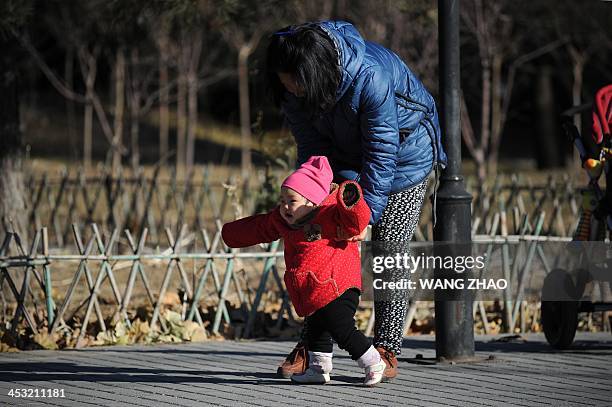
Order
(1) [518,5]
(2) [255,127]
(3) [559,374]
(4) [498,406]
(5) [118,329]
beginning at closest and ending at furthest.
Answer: (4) [498,406], (3) [559,374], (5) [118,329], (2) [255,127], (1) [518,5]

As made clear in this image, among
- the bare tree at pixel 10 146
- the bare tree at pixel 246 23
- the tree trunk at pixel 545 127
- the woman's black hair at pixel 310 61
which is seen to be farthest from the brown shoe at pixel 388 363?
the tree trunk at pixel 545 127

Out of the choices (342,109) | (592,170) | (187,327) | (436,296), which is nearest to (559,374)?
(436,296)

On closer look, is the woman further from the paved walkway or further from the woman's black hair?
the paved walkway

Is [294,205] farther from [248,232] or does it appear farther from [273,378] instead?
[273,378]

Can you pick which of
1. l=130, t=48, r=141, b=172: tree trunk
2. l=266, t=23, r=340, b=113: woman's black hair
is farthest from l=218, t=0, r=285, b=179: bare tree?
l=266, t=23, r=340, b=113: woman's black hair

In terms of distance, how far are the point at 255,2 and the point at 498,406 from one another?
18.6 feet

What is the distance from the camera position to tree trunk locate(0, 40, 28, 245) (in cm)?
951

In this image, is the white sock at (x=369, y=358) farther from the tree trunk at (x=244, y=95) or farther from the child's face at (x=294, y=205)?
the tree trunk at (x=244, y=95)

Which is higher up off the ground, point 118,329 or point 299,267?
point 299,267

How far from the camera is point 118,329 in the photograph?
6660 millimetres

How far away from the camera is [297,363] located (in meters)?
5.06

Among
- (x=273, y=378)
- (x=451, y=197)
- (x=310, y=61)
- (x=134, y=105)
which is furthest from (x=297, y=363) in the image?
(x=134, y=105)

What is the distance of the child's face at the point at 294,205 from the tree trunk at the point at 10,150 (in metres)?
5.28

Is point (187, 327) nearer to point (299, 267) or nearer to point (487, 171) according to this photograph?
point (299, 267)
